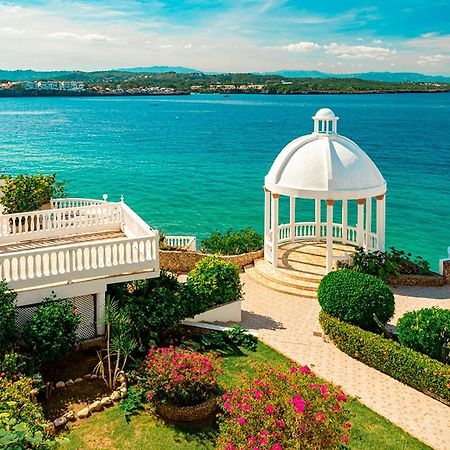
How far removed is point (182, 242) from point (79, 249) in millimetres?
8727

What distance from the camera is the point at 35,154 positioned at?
69.5m

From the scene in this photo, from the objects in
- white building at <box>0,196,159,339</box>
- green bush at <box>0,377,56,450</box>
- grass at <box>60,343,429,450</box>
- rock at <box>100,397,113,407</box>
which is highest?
white building at <box>0,196,159,339</box>

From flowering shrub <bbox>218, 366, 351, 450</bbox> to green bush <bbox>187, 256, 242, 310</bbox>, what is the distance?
577 cm

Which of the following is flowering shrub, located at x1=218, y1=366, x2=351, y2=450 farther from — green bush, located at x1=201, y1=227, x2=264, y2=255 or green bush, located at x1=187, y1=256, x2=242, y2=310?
green bush, located at x1=201, y1=227, x2=264, y2=255

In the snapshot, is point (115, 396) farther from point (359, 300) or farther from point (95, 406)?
point (359, 300)

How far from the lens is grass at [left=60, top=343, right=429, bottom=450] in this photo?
953cm

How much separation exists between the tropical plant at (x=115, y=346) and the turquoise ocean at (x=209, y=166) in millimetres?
19306

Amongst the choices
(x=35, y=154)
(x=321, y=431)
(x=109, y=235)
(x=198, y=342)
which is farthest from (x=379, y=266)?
(x=35, y=154)

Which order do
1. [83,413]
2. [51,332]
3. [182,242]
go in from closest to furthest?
1. [83,413]
2. [51,332]
3. [182,242]

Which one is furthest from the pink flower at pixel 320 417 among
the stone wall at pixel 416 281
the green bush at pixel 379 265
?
the stone wall at pixel 416 281

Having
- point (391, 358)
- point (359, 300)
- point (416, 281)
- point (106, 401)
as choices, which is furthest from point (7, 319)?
point (416, 281)

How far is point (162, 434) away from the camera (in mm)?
9836

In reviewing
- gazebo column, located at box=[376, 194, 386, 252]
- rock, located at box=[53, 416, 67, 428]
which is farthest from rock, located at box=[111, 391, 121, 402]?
gazebo column, located at box=[376, 194, 386, 252]

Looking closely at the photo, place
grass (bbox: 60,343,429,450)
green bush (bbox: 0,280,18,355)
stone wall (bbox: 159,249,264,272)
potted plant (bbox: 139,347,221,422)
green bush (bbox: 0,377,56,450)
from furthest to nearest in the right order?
stone wall (bbox: 159,249,264,272), green bush (bbox: 0,280,18,355), potted plant (bbox: 139,347,221,422), grass (bbox: 60,343,429,450), green bush (bbox: 0,377,56,450)
